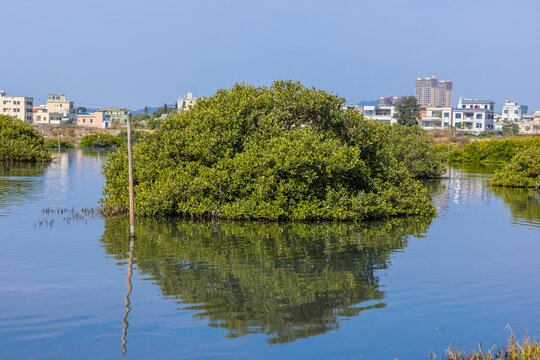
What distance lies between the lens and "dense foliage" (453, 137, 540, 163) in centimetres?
10138

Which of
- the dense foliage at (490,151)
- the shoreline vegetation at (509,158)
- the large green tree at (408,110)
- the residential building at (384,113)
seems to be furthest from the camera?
the residential building at (384,113)

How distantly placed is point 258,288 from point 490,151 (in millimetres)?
96720

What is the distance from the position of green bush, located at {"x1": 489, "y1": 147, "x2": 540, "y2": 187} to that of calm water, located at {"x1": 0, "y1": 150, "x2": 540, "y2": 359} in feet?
89.8

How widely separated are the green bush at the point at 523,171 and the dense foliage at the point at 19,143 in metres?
55.8

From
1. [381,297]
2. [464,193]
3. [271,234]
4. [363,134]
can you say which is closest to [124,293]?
[381,297]

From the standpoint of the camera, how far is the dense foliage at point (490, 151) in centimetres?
10138

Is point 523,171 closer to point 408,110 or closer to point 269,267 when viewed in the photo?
point 269,267

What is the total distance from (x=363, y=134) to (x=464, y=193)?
69.0 feet

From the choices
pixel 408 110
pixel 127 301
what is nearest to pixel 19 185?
pixel 127 301

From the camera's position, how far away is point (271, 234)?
25953mm

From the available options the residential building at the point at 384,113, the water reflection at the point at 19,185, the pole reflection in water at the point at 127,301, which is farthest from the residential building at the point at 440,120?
the pole reflection in water at the point at 127,301

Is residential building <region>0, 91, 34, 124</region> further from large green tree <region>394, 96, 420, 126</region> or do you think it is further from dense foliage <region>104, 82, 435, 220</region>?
dense foliage <region>104, 82, 435, 220</region>

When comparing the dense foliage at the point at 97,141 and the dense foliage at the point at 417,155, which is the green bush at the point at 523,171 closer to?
the dense foliage at the point at 417,155

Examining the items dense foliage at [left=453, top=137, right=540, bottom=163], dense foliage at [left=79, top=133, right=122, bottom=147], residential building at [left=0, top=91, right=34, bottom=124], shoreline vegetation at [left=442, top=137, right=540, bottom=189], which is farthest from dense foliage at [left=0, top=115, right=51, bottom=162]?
residential building at [left=0, top=91, right=34, bottom=124]
